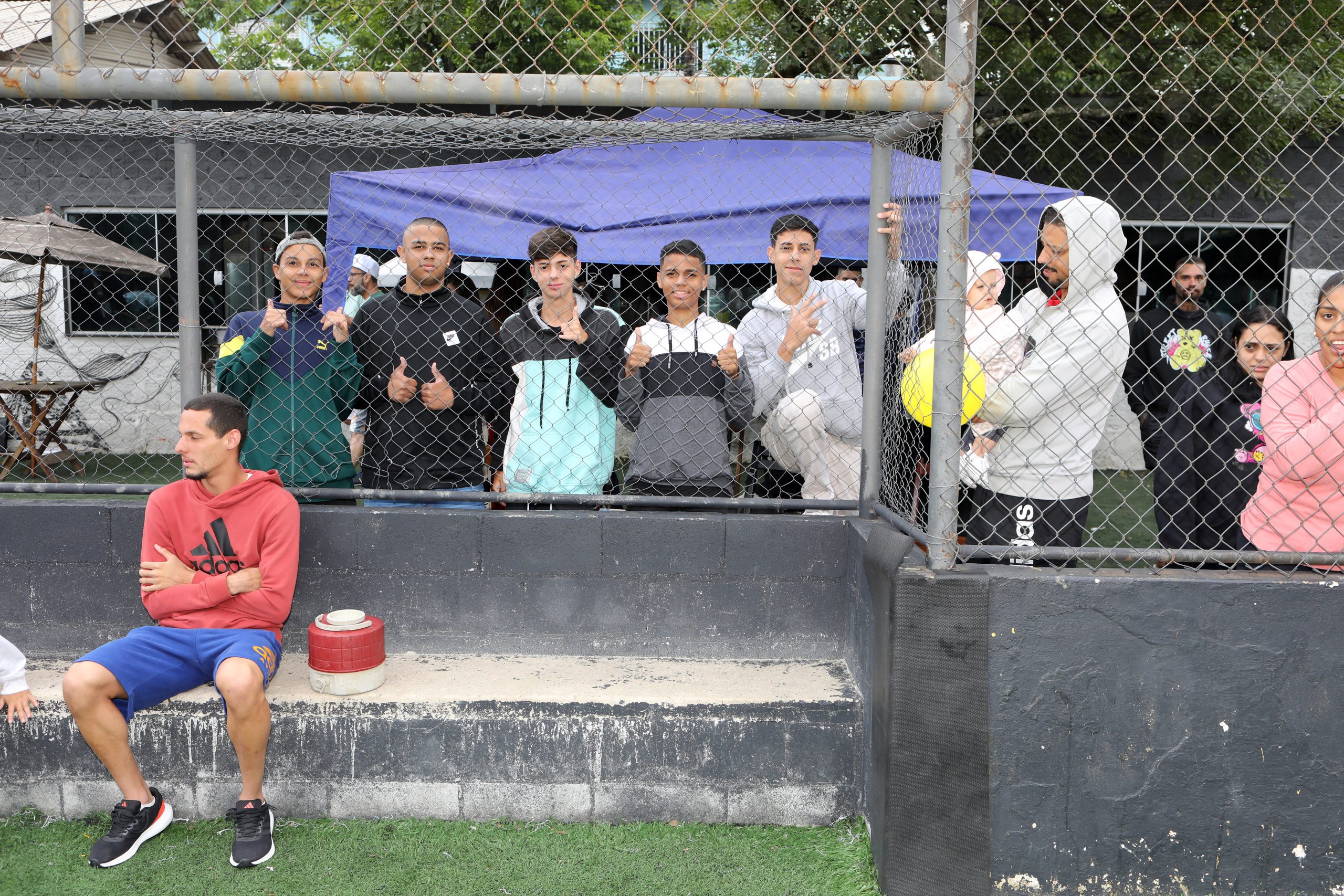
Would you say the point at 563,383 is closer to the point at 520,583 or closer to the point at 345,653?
the point at 520,583

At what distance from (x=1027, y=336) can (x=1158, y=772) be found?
1363mm

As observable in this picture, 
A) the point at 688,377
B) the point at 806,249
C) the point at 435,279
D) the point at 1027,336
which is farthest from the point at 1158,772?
the point at 435,279

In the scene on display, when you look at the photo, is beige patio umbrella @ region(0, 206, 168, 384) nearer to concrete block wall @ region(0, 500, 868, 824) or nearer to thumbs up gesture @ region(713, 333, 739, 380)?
concrete block wall @ region(0, 500, 868, 824)

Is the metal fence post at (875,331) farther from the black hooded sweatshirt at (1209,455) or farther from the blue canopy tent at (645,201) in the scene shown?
the blue canopy tent at (645,201)

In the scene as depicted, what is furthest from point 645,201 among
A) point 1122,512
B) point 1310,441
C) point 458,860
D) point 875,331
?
point 1122,512

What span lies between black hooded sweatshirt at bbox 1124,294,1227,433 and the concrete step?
2859 mm

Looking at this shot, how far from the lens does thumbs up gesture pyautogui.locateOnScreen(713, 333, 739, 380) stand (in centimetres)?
370

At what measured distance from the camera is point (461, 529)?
3646 mm

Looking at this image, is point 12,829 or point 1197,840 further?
point 12,829

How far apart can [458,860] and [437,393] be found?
1.70 meters

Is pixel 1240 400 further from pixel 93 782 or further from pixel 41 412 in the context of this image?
pixel 41 412

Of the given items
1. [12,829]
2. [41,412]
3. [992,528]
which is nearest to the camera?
[12,829]

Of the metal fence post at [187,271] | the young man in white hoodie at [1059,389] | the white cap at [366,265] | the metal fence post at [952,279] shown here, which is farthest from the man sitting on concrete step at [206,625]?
the white cap at [366,265]

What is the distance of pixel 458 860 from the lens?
3025mm
